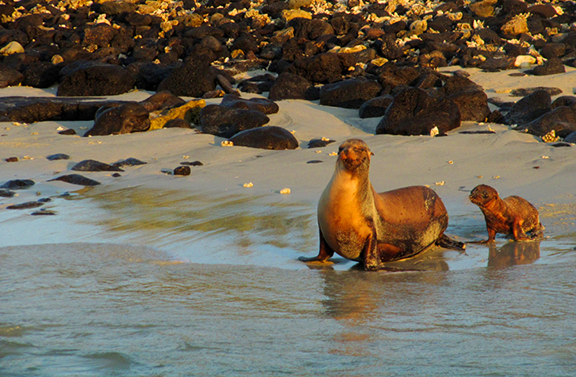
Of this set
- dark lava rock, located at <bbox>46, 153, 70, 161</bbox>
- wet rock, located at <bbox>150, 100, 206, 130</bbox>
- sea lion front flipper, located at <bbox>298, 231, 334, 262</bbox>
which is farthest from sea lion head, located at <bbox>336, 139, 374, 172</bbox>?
wet rock, located at <bbox>150, 100, 206, 130</bbox>

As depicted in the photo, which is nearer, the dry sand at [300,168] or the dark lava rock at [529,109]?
the dry sand at [300,168]

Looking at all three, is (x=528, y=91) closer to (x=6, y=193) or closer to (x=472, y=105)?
(x=472, y=105)

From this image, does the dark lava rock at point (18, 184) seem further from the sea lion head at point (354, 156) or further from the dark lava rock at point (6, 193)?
the sea lion head at point (354, 156)

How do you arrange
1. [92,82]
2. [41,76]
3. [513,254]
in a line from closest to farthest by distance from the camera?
[513,254]
[92,82]
[41,76]

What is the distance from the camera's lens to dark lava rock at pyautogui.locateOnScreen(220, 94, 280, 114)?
12.9 m

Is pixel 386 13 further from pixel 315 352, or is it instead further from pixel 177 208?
pixel 315 352

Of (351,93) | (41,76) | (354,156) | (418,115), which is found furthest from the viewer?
(41,76)

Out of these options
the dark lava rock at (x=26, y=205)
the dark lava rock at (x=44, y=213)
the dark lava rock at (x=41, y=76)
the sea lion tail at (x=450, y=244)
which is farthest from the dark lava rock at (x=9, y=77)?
the sea lion tail at (x=450, y=244)

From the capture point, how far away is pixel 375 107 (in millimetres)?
13641

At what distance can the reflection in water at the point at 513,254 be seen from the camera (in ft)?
14.7

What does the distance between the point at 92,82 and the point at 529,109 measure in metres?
12.0

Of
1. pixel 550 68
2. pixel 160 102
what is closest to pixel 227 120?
pixel 160 102

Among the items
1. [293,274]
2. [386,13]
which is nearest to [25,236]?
[293,274]

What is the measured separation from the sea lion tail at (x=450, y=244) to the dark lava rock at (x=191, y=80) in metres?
12.1
